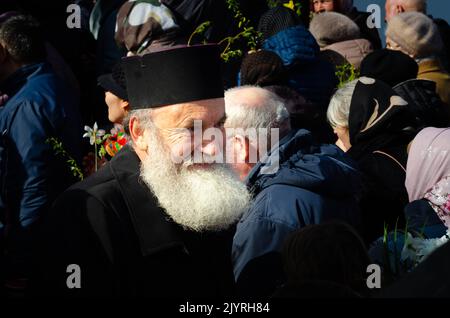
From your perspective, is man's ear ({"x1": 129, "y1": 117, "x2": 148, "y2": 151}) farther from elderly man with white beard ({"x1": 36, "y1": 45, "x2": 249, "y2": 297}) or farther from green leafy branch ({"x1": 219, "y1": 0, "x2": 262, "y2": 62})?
green leafy branch ({"x1": 219, "y1": 0, "x2": 262, "y2": 62})

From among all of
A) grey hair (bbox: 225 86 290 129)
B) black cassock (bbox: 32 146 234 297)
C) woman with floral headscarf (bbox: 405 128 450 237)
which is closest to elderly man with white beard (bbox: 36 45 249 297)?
black cassock (bbox: 32 146 234 297)

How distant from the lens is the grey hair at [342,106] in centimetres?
462

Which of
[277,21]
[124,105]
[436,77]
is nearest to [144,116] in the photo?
[124,105]

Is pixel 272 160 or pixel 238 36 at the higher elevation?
pixel 238 36

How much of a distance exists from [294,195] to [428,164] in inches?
41.8

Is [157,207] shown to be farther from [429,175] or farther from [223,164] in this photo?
[429,175]

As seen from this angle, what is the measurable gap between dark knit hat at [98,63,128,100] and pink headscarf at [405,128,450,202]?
1.47 meters

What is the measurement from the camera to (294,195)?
348cm

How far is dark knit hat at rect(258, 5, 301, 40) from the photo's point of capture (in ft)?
18.8

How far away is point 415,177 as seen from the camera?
427 cm

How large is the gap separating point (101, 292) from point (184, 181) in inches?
21.8

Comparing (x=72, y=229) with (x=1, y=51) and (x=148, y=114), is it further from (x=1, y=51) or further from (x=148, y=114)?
(x=1, y=51)

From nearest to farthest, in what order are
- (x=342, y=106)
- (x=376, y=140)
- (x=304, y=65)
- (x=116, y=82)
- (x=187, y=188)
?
(x=187, y=188) < (x=116, y=82) < (x=376, y=140) < (x=342, y=106) < (x=304, y=65)
